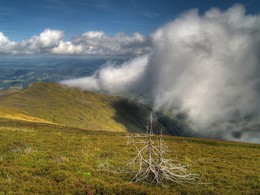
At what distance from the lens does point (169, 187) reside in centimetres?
1600

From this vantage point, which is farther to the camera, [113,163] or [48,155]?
[48,155]

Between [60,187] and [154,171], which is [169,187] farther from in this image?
[60,187]

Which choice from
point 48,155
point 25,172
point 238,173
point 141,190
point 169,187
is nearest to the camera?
point 141,190

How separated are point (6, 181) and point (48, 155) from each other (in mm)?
7745

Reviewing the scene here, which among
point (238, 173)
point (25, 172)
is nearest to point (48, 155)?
point (25, 172)

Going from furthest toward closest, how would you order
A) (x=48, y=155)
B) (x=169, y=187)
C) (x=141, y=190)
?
(x=48, y=155), (x=169, y=187), (x=141, y=190)

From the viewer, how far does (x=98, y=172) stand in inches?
730

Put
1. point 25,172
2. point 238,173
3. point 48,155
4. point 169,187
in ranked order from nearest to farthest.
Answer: point 169,187 → point 25,172 → point 238,173 → point 48,155

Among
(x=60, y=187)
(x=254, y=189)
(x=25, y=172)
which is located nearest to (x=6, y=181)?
(x=25, y=172)

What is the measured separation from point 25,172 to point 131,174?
7.15 m

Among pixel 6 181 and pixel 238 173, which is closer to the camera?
pixel 6 181

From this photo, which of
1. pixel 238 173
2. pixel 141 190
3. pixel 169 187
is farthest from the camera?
pixel 238 173

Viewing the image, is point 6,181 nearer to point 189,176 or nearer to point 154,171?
point 154,171

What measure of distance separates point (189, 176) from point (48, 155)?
12496mm
